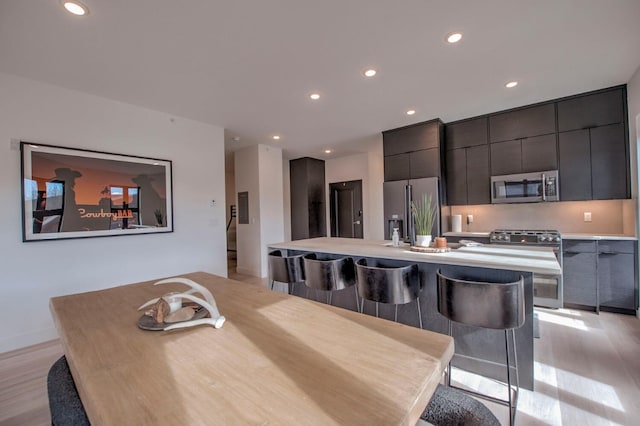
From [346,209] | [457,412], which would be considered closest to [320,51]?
[457,412]

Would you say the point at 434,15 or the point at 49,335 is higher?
the point at 434,15

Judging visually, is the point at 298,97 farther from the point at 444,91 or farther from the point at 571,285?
the point at 571,285

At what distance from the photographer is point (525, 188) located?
150 inches

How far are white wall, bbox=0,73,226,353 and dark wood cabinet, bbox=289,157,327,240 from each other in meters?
2.61

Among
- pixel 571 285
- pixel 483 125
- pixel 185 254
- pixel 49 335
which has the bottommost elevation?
pixel 49 335

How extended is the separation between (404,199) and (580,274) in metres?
2.30

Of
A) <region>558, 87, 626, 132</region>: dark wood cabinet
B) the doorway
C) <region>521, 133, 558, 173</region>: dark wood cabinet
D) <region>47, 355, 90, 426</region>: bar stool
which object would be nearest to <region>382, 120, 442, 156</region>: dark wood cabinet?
<region>521, 133, 558, 173</region>: dark wood cabinet

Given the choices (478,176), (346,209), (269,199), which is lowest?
(346,209)

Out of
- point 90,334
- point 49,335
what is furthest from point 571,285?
point 49,335

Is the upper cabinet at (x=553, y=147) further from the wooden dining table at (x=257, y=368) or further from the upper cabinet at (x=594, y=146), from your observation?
the wooden dining table at (x=257, y=368)

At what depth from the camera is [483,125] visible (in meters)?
4.18

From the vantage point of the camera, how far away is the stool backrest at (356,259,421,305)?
2045 mm

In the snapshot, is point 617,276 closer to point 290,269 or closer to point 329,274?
point 329,274

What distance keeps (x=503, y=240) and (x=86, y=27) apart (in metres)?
4.85
